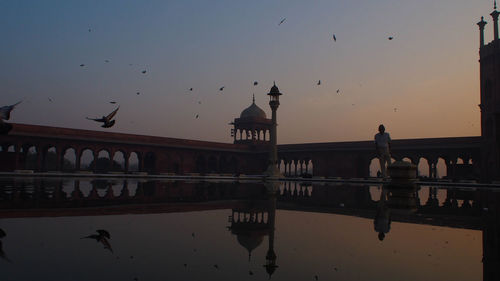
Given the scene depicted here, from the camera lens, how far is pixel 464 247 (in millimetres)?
3535

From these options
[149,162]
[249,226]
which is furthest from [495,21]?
[249,226]

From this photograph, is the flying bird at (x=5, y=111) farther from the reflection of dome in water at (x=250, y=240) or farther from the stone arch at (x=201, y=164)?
the stone arch at (x=201, y=164)

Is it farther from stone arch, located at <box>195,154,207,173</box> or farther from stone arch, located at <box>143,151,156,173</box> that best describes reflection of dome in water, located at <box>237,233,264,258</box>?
stone arch, located at <box>195,154,207,173</box>

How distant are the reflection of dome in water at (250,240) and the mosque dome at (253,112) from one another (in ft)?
111

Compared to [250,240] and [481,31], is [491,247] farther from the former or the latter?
[481,31]

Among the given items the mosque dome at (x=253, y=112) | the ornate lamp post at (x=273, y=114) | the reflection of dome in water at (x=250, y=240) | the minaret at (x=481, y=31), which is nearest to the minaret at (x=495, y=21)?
the minaret at (x=481, y=31)

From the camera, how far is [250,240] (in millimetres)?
3820

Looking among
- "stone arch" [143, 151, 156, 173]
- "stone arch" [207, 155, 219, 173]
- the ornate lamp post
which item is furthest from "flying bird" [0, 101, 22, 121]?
"stone arch" [207, 155, 219, 173]

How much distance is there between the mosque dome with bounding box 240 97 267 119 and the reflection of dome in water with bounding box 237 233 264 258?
1335 inches

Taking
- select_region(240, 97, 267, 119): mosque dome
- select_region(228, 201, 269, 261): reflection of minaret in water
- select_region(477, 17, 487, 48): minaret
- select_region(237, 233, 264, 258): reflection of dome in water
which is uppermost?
select_region(477, 17, 487, 48): minaret

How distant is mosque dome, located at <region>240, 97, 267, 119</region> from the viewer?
38281 millimetres

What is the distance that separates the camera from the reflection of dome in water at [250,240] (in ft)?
11.4

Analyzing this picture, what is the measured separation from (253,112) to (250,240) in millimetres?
34679

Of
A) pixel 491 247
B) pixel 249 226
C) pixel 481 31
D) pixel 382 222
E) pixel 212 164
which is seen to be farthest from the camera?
pixel 212 164
